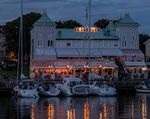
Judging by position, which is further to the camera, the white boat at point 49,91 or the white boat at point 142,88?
the white boat at point 142,88

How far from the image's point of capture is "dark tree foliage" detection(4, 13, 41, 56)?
6033 inches

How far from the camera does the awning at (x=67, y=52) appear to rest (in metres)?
127

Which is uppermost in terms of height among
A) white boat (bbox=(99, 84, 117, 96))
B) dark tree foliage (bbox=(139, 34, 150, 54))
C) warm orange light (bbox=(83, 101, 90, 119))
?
dark tree foliage (bbox=(139, 34, 150, 54))

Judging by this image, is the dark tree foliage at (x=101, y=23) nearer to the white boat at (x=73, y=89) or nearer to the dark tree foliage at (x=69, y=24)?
the dark tree foliage at (x=69, y=24)

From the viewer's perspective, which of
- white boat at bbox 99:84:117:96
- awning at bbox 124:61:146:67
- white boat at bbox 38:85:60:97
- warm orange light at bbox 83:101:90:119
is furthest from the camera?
awning at bbox 124:61:146:67

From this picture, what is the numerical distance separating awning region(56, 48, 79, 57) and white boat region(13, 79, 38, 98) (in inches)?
1058

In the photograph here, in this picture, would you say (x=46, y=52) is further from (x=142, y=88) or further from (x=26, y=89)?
(x=26, y=89)

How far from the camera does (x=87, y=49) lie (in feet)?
428

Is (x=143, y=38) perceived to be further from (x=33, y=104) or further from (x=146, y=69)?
A: (x=33, y=104)

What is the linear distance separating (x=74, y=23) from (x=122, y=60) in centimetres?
3790

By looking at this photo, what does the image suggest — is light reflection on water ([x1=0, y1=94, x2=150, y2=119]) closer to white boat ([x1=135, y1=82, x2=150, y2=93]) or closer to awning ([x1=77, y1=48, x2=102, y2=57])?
white boat ([x1=135, y1=82, x2=150, y2=93])

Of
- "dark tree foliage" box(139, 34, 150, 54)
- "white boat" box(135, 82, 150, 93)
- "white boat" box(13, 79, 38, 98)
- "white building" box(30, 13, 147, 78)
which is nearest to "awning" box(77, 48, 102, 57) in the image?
"white building" box(30, 13, 147, 78)

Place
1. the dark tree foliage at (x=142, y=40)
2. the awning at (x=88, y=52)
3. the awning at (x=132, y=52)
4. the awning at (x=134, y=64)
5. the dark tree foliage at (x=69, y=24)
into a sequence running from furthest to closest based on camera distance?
the dark tree foliage at (x=142, y=40)
the dark tree foliage at (x=69, y=24)
the awning at (x=132, y=52)
the awning at (x=134, y=64)
the awning at (x=88, y=52)

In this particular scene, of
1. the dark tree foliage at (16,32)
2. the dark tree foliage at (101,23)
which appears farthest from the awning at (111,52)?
the dark tree foliage at (101,23)
